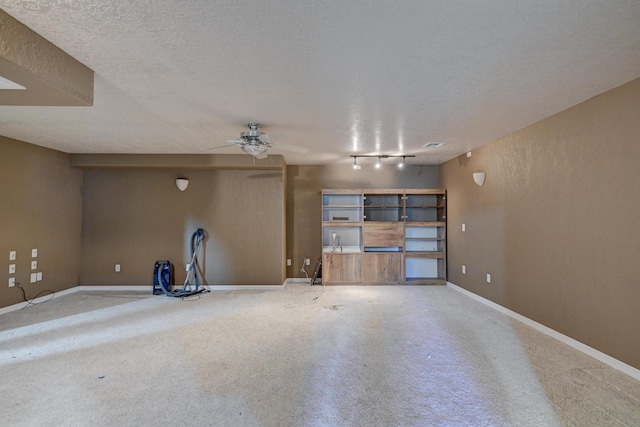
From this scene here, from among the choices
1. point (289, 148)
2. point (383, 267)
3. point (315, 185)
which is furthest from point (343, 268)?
point (289, 148)

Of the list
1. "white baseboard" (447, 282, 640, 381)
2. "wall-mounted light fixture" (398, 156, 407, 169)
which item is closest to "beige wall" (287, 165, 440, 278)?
"wall-mounted light fixture" (398, 156, 407, 169)

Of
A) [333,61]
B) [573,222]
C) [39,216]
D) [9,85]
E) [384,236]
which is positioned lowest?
[384,236]

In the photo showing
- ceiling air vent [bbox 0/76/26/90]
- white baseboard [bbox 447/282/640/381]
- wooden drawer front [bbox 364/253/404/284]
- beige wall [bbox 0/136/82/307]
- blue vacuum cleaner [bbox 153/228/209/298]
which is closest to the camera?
ceiling air vent [bbox 0/76/26/90]

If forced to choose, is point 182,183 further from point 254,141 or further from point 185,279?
point 254,141

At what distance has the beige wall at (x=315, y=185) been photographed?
626 cm

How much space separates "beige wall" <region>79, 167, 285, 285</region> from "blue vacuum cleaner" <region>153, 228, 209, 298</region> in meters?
0.15

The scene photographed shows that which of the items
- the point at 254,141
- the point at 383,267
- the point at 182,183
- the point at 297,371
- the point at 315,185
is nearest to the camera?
the point at 297,371

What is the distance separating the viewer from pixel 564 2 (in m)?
1.55

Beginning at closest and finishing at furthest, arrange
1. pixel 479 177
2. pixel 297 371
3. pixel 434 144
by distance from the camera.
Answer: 1. pixel 297 371
2. pixel 434 144
3. pixel 479 177

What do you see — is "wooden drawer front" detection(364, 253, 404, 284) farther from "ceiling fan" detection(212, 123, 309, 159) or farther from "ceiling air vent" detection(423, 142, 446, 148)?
"ceiling fan" detection(212, 123, 309, 159)

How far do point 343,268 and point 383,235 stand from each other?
105 centimetres

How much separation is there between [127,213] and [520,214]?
6546mm

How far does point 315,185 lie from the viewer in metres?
6.33

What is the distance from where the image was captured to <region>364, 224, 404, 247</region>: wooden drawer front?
5.95 meters
